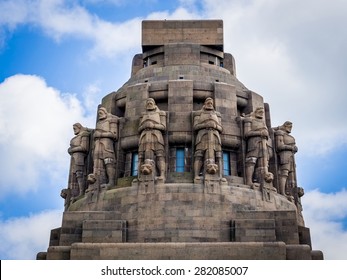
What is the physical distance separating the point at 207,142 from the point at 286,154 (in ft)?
18.8

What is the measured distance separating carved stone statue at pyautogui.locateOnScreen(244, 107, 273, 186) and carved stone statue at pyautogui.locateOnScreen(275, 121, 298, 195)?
5.00 feet

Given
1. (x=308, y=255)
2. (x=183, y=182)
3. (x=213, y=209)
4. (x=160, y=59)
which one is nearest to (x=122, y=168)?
(x=183, y=182)

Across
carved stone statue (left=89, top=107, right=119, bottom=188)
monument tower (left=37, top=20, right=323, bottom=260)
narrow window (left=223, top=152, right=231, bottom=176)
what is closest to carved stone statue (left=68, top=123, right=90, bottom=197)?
monument tower (left=37, top=20, right=323, bottom=260)

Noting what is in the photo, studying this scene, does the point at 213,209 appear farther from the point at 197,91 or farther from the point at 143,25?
the point at 143,25

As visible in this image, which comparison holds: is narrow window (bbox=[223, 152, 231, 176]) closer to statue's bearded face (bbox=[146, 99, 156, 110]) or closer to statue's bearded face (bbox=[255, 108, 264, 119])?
statue's bearded face (bbox=[255, 108, 264, 119])

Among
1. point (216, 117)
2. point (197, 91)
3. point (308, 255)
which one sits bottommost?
point (308, 255)

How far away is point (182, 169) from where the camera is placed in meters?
33.1

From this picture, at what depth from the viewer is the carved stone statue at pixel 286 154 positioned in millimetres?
35438

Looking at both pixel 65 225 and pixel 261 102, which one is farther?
pixel 261 102

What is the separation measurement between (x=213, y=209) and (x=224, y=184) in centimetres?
166

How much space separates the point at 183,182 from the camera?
31922mm

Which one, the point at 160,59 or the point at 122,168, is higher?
the point at 160,59

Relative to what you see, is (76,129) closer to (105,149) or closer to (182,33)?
(105,149)

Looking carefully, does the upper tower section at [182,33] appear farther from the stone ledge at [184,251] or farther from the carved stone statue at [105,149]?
the stone ledge at [184,251]
